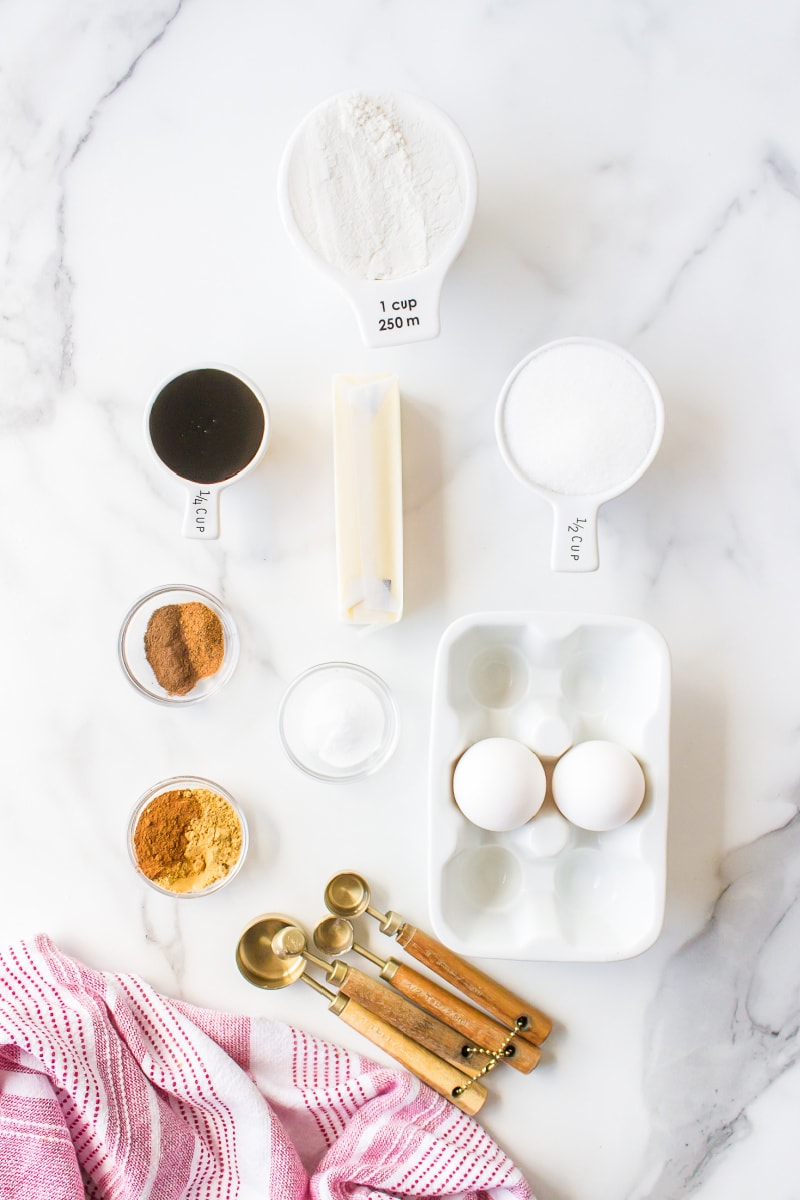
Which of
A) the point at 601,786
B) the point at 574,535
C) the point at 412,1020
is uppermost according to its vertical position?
the point at 574,535

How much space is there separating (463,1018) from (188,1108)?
301 mm

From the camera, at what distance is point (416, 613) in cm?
95

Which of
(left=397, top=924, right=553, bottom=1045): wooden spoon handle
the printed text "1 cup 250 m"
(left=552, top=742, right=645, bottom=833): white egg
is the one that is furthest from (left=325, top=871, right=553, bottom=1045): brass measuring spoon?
the printed text "1 cup 250 m"

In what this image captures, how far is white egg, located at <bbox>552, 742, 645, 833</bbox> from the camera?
81 centimetres

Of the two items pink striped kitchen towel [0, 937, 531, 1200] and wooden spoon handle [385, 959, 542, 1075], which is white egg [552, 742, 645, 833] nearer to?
wooden spoon handle [385, 959, 542, 1075]

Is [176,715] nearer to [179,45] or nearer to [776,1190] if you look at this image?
[179,45]

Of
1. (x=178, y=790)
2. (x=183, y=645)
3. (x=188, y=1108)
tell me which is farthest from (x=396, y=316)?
(x=188, y=1108)

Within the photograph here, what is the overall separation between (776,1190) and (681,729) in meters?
0.50

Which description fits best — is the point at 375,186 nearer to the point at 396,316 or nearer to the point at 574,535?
the point at 396,316

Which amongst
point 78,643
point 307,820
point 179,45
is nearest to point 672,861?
point 307,820

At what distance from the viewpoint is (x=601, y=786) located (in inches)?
31.8

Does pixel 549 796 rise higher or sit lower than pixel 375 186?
lower

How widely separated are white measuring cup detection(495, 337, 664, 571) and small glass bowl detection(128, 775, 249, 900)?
0.41 m

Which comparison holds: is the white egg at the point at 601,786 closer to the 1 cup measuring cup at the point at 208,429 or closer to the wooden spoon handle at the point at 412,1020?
the wooden spoon handle at the point at 412,1020
